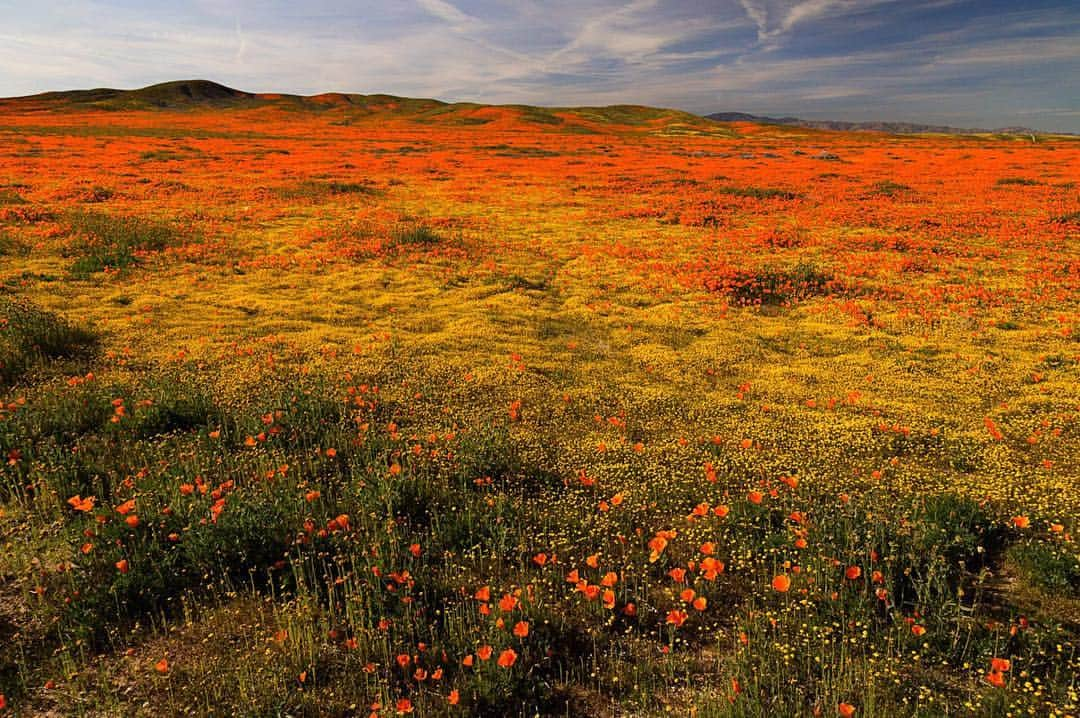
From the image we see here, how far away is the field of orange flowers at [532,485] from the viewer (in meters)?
4.21

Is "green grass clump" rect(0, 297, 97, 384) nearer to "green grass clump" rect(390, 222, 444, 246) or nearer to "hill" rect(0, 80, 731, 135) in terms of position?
"green grass clump" rect(390, 222, 444, 246)

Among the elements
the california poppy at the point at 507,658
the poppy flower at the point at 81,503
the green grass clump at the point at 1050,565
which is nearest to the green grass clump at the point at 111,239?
the poppy flower at the point at 81,503

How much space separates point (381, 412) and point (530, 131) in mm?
96639

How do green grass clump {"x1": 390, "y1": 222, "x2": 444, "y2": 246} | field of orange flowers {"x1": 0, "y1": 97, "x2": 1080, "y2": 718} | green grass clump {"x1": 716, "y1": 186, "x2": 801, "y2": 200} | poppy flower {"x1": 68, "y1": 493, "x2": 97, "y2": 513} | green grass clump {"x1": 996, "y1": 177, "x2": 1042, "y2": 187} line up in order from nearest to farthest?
field of orange flowers {"x1": 0, "y1": 97, "x2": 1080, "y2": 718} → poppy flower {"x1": 68, "y1": 493, "x2": 97, "y2": 513} → green grass clump {"x1": 390, "y1": 222, "x2": 444, "y2": 246} → green grass clump {"x1": 716, "y1": 186, "x2": 801, "y2": 200} → green grass clump {"x1": 996, "y1": 177, "x2": 1042, "y2": 187}

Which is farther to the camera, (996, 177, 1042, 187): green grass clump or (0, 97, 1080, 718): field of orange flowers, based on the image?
(996, 177, 1042, 187): green grass clump

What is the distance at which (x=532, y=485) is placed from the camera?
6.74 meters

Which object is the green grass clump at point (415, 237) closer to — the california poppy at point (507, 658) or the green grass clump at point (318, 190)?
the green grass clump at point (318, 190)

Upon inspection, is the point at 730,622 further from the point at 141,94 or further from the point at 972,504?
the point at 141,94

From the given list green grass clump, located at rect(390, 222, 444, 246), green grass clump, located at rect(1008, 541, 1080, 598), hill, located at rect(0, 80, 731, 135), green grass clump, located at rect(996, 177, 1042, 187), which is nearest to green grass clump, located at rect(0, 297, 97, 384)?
green grass clump, located at rect(390, 222, 444, 246)

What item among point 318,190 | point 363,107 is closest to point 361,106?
point 363,107

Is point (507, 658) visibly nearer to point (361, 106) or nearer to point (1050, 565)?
point (1050, 565)

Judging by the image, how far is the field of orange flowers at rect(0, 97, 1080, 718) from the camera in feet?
13.8

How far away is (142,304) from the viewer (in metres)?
12.7

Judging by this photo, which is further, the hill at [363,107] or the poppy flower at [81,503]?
the hill at [363,107]
